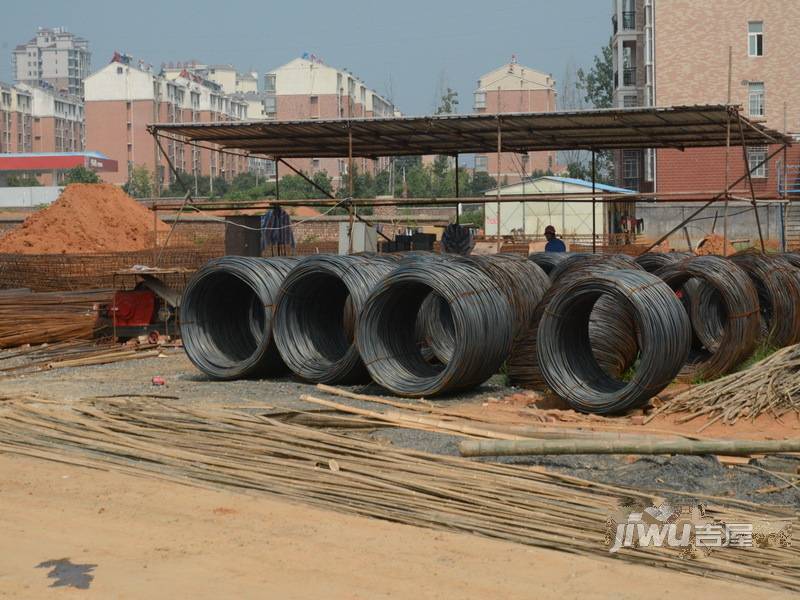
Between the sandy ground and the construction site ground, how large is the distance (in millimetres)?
11

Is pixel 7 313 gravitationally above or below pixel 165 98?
below

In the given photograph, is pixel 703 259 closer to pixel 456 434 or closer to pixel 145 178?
pixel 456 434

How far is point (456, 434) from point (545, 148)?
608 inches

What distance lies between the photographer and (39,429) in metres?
9.85

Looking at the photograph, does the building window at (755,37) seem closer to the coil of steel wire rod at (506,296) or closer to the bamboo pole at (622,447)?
the coil of steel wire rod at (506,296)

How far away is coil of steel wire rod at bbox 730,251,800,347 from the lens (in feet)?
45.7

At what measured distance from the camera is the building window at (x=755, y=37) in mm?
46969

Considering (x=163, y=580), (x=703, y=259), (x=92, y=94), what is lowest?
(x=163, y=580)

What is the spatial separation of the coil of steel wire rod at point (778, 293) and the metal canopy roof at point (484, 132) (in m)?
3.29

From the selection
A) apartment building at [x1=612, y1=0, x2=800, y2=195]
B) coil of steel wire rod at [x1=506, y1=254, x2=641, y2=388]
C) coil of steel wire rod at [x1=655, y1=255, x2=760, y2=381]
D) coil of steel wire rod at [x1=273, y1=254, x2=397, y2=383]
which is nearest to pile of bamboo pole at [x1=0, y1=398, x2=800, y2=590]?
coil of steel wire rod at [x1=273, y1=254, x2=397, y2=383]

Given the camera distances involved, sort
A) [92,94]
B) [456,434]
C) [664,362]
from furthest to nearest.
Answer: [92,94], [664,362], [456,434]

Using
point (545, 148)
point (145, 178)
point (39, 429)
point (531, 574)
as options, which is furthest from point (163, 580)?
point (145, 178)

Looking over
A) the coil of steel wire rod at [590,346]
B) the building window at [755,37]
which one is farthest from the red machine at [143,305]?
the building window at [755,37]

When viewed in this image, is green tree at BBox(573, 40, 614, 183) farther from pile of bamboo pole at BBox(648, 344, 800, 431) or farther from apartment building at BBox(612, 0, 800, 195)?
pile of bamboo pole at BBox(648, 344, 800, 431)
